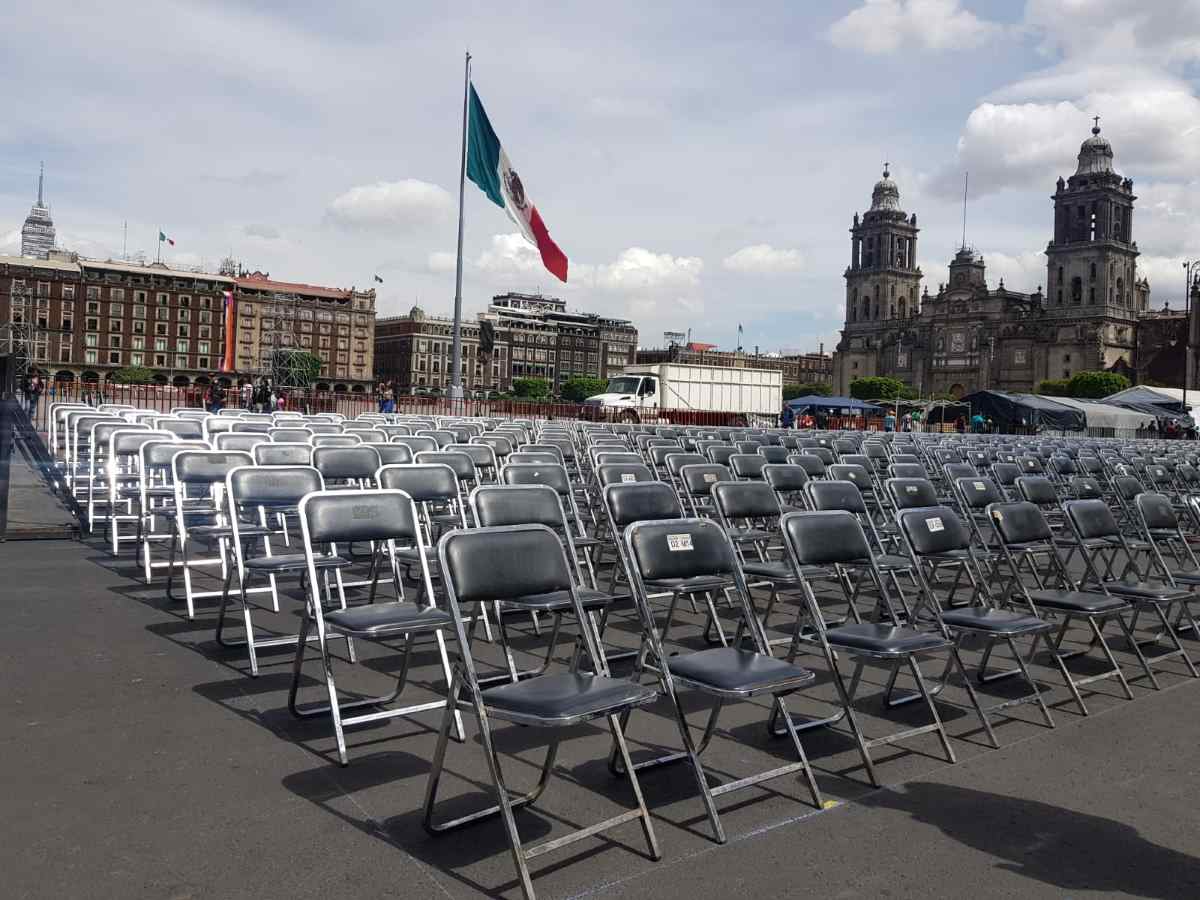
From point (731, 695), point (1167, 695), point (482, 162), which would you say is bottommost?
point (1167, 695)

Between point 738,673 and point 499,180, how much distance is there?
18312 mm

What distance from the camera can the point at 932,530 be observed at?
529cm

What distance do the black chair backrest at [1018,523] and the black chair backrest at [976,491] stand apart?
988 millimetres

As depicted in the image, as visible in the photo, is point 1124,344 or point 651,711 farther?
point 1124,344

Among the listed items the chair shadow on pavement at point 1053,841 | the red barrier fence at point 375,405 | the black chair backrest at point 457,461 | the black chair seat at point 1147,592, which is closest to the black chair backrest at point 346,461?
the black chair backrest at point 457,461

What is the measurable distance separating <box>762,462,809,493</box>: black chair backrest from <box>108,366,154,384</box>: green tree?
111 m

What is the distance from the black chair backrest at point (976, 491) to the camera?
7.18 metres

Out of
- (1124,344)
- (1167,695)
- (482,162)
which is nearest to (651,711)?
(1167,695)

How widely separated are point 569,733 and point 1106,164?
127 metres

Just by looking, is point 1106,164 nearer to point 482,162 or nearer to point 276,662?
point 482,162

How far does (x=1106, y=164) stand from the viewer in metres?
112

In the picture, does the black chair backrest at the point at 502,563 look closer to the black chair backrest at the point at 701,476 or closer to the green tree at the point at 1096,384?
the black chair backrest at the point at 701,476

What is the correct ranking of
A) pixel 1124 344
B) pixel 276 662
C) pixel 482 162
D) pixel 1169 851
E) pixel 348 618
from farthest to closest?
pixel 1124 344
pixel 482 162
pixel 276 662
pixel 348 618
pixel 1169 851

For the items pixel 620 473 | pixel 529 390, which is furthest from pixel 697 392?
pixel 529 390
